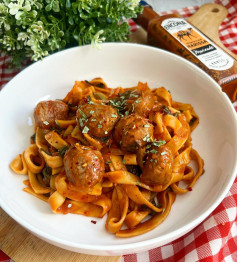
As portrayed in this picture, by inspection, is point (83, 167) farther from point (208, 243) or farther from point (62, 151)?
point (208, 243)

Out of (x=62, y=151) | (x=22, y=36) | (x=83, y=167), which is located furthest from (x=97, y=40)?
(x=83, y=167)

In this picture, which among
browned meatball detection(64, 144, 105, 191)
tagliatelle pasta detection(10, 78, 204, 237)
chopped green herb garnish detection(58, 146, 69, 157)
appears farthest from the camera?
chopped green herb garnish detection(58, 146, 69, 157)

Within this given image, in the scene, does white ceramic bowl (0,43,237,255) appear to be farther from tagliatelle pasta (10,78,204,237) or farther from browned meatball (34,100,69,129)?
browned meatball (34,100,69,129)

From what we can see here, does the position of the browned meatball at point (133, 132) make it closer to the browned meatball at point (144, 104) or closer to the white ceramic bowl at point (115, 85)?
the browned meatball at point (144, 104)

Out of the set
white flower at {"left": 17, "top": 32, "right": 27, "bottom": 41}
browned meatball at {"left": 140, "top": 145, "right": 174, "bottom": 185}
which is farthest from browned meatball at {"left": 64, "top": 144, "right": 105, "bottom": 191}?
white flower at {"left": 17, "top": 32, "right": 27, "bottom": 41}

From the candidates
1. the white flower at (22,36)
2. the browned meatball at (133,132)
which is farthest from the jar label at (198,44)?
the white flower at (22,36)

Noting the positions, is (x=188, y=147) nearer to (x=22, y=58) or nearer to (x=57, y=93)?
(x=57, y=93)
